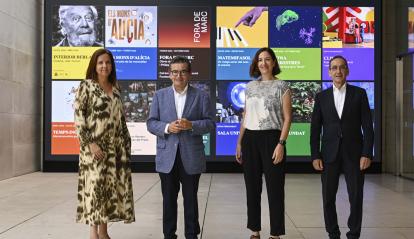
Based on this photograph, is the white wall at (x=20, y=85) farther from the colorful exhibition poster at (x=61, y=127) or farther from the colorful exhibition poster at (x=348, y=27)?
the colorful exhibition poster at (x=348, y=27)

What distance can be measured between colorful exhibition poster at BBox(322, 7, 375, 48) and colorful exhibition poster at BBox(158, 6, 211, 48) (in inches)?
115

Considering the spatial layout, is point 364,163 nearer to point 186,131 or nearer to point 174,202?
point 186,131

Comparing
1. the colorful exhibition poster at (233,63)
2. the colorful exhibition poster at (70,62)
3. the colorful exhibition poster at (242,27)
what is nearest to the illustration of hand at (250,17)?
the colorful exhibition poster at (242,27)

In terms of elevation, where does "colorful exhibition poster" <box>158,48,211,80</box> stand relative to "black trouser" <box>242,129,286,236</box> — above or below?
above

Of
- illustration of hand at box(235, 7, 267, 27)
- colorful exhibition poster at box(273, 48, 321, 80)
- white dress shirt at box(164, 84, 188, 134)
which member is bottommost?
white dress shirt at box(164, 84, 188, 134)

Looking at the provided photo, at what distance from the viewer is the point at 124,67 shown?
12898 millimetres

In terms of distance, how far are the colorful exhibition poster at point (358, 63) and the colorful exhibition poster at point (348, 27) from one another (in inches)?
5.0

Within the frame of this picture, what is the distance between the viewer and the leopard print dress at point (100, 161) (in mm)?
4789

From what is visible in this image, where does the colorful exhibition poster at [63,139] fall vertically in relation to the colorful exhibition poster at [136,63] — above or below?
below

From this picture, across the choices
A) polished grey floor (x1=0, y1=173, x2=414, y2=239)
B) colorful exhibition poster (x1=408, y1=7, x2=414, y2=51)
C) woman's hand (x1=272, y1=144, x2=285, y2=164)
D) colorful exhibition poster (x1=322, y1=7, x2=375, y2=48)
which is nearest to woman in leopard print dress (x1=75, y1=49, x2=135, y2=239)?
polished grey floor (x1=0, y1=173, x2=414, y2=239)

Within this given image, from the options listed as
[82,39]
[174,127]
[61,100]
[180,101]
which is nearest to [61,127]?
[61,100]

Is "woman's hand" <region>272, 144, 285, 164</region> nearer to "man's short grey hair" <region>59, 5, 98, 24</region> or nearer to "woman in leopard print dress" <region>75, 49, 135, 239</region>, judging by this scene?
"woman in leopard print dress" <region>75, 49, 135, 239</region>

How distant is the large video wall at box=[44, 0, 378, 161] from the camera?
12797 millimetres

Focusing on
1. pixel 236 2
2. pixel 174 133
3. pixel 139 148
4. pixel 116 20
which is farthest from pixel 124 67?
pixel 174 133
